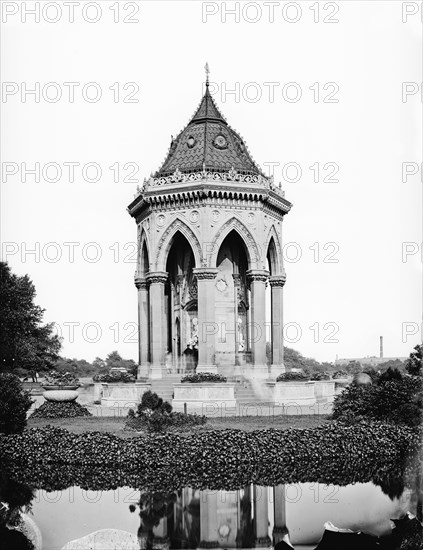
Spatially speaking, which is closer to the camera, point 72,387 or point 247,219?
point 72,387

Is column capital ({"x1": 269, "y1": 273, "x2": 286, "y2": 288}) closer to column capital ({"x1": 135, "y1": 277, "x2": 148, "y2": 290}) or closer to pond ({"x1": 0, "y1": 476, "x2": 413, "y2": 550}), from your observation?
column capital ({"x1": 135, "y1": 277, "x2": 148, "y2": 290})

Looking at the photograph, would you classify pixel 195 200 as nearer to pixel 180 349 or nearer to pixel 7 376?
pixel 180 349

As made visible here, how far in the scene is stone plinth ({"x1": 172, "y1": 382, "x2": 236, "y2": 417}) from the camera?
33.3 meters

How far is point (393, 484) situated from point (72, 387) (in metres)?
17.4

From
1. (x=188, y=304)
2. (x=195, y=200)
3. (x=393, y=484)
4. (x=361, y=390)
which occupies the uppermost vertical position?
(x=195, y=200)

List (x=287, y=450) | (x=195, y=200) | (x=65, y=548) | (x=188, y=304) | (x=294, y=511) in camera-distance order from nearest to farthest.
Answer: (x=65, y=548), (x=294, y=511), (x=287, y=450), (x=195, y=200), (x=188, y=304)

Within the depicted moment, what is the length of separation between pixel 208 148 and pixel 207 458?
2592 centimetres

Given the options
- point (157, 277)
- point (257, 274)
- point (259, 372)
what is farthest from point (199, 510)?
point (157, 277)

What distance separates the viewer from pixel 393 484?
19.0 metres

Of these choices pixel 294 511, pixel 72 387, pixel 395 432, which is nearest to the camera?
pixel 294 511

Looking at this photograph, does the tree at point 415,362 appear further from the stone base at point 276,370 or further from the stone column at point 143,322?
the stone column at point 143,322

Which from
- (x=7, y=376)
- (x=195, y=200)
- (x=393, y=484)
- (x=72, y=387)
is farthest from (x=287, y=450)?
(x=195, y=200)

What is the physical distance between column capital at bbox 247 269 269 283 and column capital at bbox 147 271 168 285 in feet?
14.7

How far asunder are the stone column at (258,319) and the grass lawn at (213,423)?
11316mm
